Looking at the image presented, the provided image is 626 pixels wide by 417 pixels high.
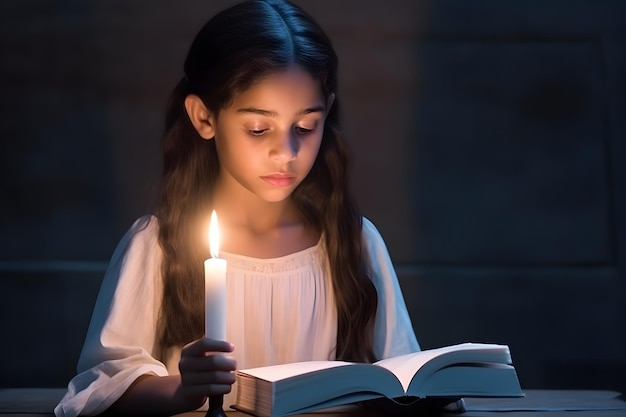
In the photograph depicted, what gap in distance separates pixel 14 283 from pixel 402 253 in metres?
1.07

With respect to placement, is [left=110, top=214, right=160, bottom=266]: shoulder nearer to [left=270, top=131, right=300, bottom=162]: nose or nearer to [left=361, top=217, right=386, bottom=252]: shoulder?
[left=270, top=131, right=300, bottom=162]: nose

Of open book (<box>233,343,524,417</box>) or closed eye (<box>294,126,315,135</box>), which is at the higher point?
closed eye (<box>294,126,315,135</box>)

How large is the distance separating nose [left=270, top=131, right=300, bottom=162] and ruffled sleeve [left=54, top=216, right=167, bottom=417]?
291 mm

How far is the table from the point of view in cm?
144

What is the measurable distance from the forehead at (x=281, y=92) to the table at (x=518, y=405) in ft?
1.69

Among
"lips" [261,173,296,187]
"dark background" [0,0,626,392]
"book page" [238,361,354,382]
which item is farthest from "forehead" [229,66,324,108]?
"dark background" [0,0,626,392]

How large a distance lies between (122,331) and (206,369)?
1.30 feet

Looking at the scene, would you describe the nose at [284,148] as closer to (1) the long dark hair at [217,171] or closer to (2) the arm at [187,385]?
(1) the long dark hair at [217,171]

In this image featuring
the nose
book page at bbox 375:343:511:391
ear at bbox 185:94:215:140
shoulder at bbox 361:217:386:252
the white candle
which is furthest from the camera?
shoulder at bbox 361:217:386:252

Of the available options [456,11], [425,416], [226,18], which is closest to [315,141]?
[226,18]

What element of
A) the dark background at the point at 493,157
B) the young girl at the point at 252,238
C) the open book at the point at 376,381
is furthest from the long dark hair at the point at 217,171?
the dark background at the point at 493,157

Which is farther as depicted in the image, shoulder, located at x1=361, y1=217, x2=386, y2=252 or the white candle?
shoulder, located at x1=361, y1=217, x2=386, y2=252

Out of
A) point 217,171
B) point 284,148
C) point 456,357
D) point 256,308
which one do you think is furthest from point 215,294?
point 217,171

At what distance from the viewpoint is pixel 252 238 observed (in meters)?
1.70
